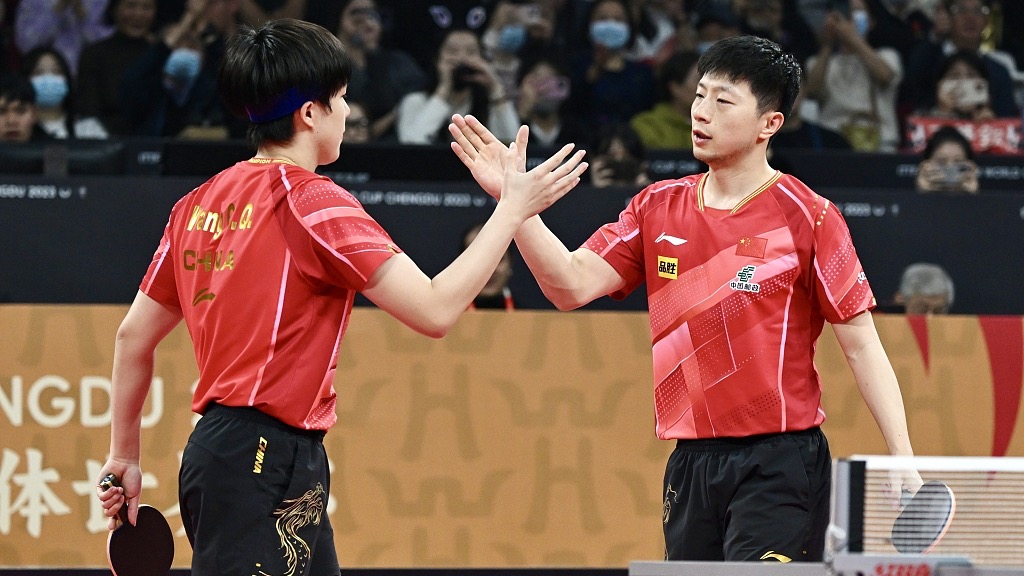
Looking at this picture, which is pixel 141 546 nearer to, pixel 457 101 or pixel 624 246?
pixel 624 246

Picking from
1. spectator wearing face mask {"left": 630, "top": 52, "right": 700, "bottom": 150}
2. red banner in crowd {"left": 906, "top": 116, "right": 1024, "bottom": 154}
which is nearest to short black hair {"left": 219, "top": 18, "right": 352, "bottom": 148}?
spectator wearing face mask {"left": 630, "top": 52, "right": 700, "bottom": 150}

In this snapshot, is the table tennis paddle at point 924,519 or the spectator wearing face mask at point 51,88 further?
the spectator wearing face mask at point 51,88

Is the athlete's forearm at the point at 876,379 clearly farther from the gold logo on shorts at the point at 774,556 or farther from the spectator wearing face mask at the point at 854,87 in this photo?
the spectator wearing face mask at the point at 854,87

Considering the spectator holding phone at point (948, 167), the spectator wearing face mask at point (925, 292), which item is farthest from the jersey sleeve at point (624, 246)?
the spectator holding phone at point (948, 167)

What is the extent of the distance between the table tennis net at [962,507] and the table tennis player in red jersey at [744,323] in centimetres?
105

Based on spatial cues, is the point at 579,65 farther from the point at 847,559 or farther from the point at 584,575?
the point at 847,559

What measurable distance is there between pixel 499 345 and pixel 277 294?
3247 millimetres

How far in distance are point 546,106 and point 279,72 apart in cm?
644

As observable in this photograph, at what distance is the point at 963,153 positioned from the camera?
859 centimetres

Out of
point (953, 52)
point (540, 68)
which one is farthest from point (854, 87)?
point (540, 68)

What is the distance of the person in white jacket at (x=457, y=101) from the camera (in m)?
9.55

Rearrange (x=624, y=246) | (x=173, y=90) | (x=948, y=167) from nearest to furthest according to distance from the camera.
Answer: (x=624, y=246) → (x=948, y=167) → (x=173, y=90)

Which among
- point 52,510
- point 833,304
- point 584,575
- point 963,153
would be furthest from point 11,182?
point 963,153

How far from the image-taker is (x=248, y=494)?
3.20 meters
